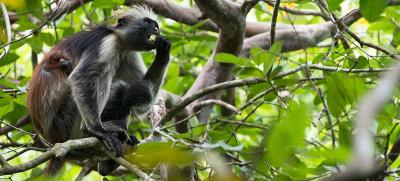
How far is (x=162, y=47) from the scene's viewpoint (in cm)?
498

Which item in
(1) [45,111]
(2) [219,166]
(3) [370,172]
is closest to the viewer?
(3) [370,172]

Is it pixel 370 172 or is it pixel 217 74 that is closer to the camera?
pixel 370 172

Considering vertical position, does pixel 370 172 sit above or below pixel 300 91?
above

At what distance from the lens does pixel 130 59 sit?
18.3ft

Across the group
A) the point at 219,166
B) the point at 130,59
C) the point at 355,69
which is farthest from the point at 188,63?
the point at 219,166

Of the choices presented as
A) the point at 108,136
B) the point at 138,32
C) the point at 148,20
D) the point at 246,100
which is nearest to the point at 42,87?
the point at 108,136

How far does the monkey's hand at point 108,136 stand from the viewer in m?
4.18

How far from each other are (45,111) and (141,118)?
0.84 meters

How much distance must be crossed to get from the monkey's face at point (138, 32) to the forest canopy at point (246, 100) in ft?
0.96

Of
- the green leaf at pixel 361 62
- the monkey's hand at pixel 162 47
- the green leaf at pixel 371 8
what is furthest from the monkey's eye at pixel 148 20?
the green leaf at pixel 371 8

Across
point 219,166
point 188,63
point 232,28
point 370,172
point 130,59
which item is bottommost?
point 188,63

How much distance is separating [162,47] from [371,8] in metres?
2.40

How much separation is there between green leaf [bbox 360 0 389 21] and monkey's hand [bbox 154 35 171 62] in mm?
2329

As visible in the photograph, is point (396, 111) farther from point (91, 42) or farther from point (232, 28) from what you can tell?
point (91, 42)
